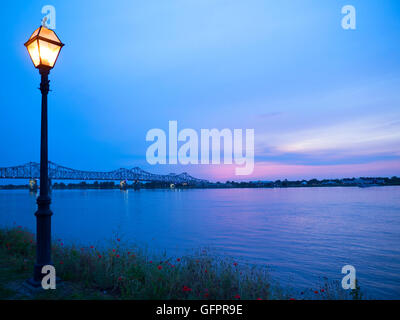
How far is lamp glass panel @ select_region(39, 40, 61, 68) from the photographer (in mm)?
4898

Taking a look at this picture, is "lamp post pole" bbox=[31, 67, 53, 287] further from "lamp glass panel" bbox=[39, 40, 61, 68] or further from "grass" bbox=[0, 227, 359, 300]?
"grass" bbox=[0, 227, 359, 300]

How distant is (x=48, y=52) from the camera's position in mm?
4984

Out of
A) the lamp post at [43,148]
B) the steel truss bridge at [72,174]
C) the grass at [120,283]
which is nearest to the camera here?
the grass at [120,283]

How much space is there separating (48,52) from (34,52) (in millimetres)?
245

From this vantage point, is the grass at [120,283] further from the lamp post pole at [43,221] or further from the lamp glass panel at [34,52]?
the lamp glass panel at [34,52]

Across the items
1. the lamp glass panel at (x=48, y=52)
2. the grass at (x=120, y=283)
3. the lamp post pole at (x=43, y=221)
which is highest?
the lamp glass panel at (x=48, y=52)

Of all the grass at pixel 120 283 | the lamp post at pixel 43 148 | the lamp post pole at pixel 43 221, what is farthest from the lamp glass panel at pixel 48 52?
the grass at pixel 120 283

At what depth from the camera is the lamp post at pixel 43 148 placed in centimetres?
486

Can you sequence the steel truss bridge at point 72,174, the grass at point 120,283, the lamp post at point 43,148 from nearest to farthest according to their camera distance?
1. the grass at point 120,283
2. the lamp post at point 43,148
3. the steel truss bridge at point 72,174

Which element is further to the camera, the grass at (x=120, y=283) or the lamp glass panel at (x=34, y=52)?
the lamp glass panel at (x=34, y=52)

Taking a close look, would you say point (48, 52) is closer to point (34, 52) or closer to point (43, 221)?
point (34, 52)

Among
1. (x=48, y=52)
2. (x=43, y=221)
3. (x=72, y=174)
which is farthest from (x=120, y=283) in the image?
(x=72, y=174)
